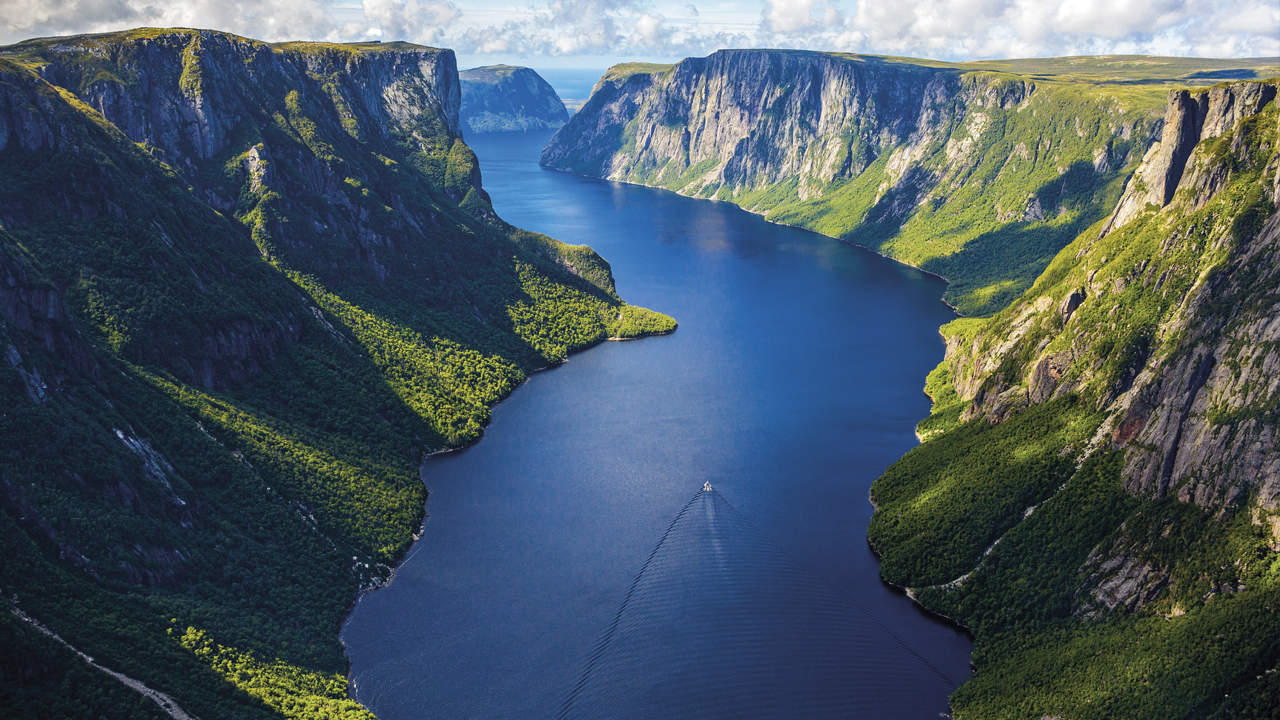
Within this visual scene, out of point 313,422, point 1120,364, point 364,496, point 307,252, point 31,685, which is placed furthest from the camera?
point 307,252

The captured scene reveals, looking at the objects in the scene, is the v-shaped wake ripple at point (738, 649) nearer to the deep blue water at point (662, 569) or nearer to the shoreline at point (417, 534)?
the deep blue water at point (662, 569)

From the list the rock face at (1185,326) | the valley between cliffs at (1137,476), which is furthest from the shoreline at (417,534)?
the rock face at (1185,326)

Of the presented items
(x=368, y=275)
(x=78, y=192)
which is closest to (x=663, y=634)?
(x=78, y=192)

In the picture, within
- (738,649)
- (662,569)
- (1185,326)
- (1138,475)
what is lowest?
(738,649)

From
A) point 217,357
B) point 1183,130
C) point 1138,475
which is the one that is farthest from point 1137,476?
point 217,357

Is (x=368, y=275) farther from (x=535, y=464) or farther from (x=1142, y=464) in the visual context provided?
(x=1142, y=464)

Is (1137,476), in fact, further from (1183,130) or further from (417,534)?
(417,534)

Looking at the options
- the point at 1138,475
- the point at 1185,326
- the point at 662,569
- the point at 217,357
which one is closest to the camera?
the point at 1138,475
